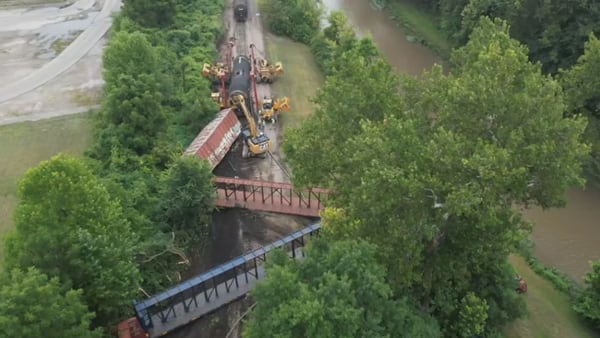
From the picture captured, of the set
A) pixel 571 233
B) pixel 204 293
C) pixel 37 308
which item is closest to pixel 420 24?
pixel 571 233

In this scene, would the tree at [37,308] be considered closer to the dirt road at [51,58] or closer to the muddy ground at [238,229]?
the muddy ground at [238,229]

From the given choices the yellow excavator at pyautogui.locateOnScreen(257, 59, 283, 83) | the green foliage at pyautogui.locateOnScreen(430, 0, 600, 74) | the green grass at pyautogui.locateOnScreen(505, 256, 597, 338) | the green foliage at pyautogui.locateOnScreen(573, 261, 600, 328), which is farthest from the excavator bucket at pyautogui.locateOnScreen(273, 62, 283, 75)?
the green foliage at pyautogui.locateOnScreen(573, 261, 600, 328)

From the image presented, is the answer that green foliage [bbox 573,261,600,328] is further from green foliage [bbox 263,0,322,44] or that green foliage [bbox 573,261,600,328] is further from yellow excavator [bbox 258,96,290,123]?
green foliage [bbox 263,0,322,44]

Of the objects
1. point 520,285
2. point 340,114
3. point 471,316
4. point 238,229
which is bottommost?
point 520,285

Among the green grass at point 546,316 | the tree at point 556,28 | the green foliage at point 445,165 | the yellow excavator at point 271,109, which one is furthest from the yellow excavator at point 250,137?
the tree at point 556,28

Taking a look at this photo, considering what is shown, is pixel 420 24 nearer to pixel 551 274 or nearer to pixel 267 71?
pixel 267 71

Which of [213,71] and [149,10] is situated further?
[149,10]

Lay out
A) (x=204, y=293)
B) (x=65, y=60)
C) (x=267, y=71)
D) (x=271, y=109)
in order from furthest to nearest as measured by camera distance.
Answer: (x=65, y=60), (x=267, y=71), (x=271, y=109), (x=204, y=293)

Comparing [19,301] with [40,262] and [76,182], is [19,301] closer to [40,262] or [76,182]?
[40,262]
